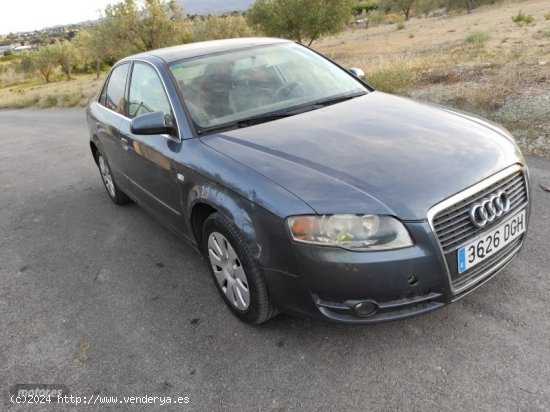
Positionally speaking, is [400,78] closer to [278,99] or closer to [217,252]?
[278,99]


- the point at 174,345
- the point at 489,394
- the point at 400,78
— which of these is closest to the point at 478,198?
the point at 489,394

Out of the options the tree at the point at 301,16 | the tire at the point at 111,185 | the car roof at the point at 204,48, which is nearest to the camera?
the car roof at the point at 204,48

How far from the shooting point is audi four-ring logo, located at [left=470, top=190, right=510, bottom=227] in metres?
2.35

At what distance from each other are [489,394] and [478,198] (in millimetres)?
941

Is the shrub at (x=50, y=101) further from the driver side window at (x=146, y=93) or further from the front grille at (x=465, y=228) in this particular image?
the front grille at (x=465, y=228)

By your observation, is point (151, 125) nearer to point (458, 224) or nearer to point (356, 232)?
point (356, 232)

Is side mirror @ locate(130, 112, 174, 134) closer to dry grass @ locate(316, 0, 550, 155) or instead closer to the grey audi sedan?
the grey audi sedan

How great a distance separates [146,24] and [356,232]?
2501 centimetres

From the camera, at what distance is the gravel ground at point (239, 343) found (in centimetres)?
233

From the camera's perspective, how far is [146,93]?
12.5 feet

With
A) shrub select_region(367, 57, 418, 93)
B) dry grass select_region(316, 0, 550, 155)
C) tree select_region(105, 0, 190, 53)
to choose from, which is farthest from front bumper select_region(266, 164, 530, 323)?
tree select_region(105, 0, 190, 53)

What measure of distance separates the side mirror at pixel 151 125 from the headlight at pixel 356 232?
54.2 inches

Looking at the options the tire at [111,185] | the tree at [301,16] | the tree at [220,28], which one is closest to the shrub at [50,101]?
the tree at [301,16]

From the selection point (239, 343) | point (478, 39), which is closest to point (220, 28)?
point (478, 39)
